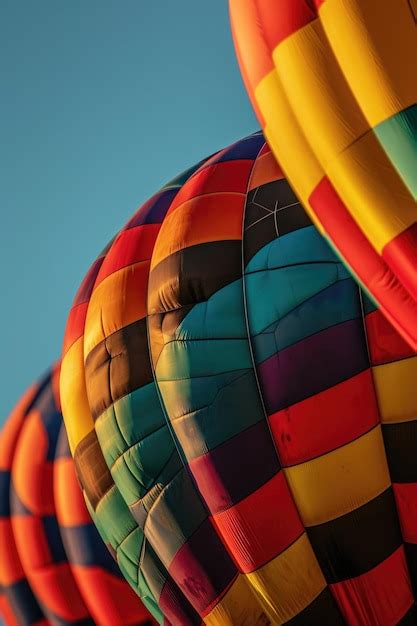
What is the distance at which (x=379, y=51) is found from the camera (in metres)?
4.01

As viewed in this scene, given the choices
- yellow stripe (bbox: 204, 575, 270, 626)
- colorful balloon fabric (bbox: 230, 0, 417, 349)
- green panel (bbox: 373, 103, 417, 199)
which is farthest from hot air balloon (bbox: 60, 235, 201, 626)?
green panel (bbox: 373, 103, 417, 199)

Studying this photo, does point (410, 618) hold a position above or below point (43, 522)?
below

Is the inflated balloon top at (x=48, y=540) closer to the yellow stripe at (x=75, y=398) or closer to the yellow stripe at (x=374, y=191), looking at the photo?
the yellow stripe at (x=75, y=398)

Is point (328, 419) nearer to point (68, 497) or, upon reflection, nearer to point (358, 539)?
point (358, 539)

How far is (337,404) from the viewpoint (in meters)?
5.48

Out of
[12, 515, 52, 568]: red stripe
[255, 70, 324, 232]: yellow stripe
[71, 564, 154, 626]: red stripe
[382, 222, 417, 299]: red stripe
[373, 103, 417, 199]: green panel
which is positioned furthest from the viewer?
[12, 515, 52, 568]: red stripe

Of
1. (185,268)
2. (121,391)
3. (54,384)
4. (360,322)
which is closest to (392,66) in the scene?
(360,322)

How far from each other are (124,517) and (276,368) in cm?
132

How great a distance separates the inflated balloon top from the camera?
730 centimetres

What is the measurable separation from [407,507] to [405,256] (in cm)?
176

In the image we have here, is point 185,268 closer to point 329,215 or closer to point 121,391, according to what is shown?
point 121,391

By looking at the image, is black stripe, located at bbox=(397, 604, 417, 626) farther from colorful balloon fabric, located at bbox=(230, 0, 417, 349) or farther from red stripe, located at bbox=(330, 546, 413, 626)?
colorful balloon fabric, located at bbox=(230, 0, 417, 349)

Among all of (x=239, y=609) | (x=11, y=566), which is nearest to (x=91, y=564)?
(x=11, y=566)

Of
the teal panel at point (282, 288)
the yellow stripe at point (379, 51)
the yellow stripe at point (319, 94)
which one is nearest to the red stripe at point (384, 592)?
the teal panel at point (282, 288)
